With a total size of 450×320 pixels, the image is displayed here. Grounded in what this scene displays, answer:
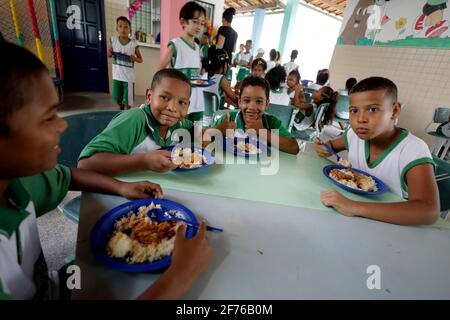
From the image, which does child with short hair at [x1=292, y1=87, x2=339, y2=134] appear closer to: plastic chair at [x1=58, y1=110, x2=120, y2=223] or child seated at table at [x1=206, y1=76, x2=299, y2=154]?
child seated at table at [x1=206, y1=76, x2=299, y2=154]

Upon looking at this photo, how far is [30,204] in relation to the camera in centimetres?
63

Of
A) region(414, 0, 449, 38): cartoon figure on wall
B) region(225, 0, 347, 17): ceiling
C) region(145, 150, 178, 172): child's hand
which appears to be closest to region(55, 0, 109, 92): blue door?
region(145, 150, 178, 172): child's hand

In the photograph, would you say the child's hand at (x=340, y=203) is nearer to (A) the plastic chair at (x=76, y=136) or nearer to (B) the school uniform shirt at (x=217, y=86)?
(A) the plastic chair at (x=76, y=136)

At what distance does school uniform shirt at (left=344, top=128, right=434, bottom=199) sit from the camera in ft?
3.69

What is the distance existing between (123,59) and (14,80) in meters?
3.83

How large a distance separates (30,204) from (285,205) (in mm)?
781

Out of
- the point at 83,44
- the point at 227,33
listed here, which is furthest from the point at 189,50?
the point at 83,44

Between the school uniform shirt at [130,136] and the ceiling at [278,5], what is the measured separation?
10.2 m

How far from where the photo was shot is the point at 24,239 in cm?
59

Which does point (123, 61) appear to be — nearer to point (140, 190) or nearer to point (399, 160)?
point (140, 190)

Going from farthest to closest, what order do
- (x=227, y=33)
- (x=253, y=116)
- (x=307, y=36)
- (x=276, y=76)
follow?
(x=307, y=36), (x=227, y=33), (x=276, y=76), (x=253, y=116)

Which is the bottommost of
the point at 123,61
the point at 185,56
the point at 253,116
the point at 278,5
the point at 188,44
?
the point at 253,116
